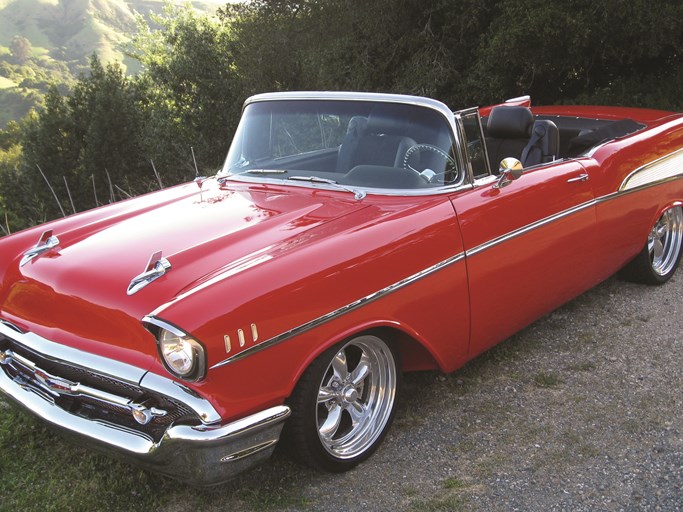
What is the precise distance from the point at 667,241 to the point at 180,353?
4.13 meters

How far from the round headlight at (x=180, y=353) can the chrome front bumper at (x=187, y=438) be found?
6 cm

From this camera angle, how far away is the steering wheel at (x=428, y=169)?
330cm

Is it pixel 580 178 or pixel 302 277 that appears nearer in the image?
pixel 302 277

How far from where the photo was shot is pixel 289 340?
7.98 ft

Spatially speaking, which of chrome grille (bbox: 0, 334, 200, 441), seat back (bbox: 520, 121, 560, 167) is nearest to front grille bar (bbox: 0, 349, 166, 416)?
chrome grille (bbox: 0, 334, 200, 441)

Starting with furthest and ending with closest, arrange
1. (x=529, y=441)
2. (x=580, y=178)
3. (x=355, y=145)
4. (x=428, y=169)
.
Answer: (x=580, y=178) < (x=355, y=145) < (x=428, y=169) < (x=529, y=441)

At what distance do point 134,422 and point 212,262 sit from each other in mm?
666

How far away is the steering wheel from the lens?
330 centimetres

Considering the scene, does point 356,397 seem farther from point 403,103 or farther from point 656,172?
point 656,172

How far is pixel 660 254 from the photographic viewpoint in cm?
495

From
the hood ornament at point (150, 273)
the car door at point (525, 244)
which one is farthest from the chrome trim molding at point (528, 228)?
the hood ornament at point (150, 273)

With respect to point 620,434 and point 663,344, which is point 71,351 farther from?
point 663,344

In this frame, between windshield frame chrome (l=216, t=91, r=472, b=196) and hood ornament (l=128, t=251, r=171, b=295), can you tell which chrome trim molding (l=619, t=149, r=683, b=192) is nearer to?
windshield frame chrome (l=216, t=91, r=472, b=196)

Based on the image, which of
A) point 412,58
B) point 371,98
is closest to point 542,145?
→ point 371,98
